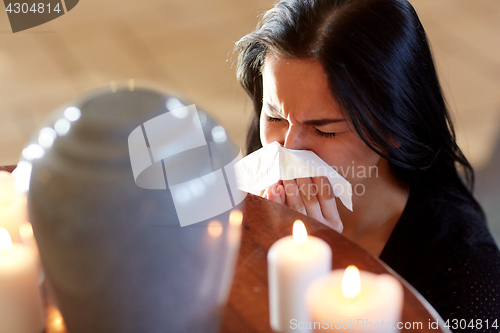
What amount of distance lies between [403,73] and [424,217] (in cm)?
38

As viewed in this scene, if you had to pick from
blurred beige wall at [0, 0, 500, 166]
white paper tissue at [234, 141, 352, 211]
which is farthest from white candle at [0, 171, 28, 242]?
blurred beige wall at [0, 0, 500, 166]

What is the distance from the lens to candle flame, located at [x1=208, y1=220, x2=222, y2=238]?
1.41 ft

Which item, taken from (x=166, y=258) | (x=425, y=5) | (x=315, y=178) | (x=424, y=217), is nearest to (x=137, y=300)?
(x=166, y=258)

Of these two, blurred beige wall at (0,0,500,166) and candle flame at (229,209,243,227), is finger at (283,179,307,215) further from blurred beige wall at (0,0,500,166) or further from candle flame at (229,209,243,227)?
blurred beige wall at (0,0,500,166)

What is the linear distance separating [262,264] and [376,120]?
0.52 meters

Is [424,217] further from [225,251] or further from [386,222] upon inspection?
[225,251]

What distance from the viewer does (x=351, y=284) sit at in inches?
17.1

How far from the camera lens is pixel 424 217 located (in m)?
1.13

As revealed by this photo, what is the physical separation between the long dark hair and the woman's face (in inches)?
0.8

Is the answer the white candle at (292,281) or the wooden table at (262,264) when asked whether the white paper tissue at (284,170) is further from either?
the white candle at (292,281)

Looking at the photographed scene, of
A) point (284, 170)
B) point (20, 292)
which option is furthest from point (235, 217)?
point (284, 170)

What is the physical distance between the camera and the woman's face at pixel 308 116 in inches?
36.1

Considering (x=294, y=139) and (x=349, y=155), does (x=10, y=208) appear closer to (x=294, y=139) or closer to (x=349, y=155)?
(x=294, y=139)

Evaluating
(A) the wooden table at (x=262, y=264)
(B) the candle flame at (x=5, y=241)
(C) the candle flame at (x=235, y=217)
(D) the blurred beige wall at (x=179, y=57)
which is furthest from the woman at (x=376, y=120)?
(D) the blurred beige wall at (x=179, y=57)
